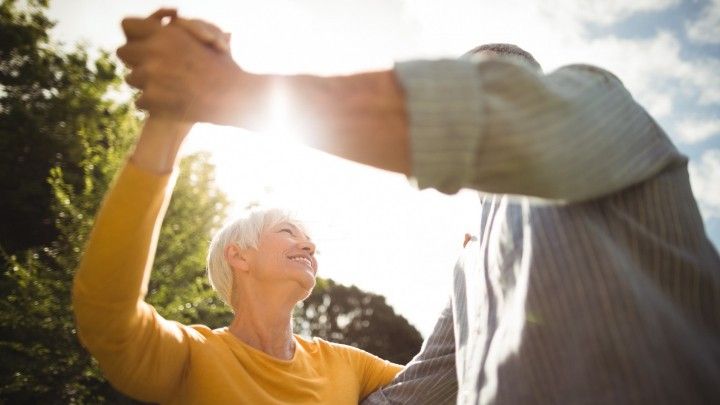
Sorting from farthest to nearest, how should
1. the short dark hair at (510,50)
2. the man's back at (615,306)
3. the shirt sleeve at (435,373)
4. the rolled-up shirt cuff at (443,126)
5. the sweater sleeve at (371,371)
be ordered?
the sweater sleeve at (371,371), the shirt sleeve at (435,373), the short dark hair at (510,50), the man's back at (615,306), the rolled-up shirt cuff at (443,126)

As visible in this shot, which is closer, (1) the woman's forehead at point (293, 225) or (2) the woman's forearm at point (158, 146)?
(2) the woman's forearm at point (158, 146)

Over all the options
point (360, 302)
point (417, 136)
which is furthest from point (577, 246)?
point (360, 302)

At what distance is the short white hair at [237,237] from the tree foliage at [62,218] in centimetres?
481

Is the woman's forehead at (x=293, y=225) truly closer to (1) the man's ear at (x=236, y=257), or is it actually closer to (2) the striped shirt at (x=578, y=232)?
(1) the man's ear at (x=236, y=257)

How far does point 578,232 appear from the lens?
86 cm

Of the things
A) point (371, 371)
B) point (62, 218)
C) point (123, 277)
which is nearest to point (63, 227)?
point (62, 218)

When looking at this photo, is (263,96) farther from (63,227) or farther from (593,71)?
(63,227)

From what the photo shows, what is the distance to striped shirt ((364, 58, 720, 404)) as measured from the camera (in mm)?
677

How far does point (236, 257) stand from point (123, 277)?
5.80ft

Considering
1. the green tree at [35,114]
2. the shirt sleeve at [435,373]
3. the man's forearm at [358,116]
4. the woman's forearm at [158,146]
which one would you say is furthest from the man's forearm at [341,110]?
the green tree at [35,114]

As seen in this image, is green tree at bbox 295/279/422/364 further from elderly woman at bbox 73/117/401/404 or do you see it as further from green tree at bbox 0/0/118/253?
elderly woman at bbox 73/117/401/404

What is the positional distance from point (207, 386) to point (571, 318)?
1625 millimetres

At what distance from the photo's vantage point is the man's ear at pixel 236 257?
9.16 ft

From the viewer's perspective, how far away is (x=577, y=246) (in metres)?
0.85
